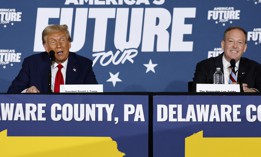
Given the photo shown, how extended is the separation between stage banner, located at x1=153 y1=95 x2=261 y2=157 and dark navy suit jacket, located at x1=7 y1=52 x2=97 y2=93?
129cm

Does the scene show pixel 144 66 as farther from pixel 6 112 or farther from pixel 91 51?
pixel 6 112

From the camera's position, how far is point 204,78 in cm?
465

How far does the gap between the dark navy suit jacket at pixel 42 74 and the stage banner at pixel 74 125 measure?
3.50ft

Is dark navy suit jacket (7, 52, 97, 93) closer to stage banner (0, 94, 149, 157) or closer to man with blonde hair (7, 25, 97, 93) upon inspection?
man with blonde hair (7, 25, 97, 93)

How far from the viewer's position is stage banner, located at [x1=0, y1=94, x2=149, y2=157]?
3451 millimetres

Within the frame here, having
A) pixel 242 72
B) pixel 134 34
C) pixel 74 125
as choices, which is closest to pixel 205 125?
pixel 74 125

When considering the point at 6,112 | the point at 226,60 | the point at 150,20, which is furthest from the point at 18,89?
the point at 150,20

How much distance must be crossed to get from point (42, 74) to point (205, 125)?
156 cm

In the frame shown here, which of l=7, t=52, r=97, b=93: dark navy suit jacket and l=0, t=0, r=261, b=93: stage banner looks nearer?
l=7, t=52, r=97, b=93: dark navy suit jacket

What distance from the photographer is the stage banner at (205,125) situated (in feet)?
11.3

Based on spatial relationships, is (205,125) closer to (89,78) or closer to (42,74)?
(89,78)

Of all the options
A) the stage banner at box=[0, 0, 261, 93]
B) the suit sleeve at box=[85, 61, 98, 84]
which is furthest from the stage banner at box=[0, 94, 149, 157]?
the stage banner at box=[0, 0, 261, 93]

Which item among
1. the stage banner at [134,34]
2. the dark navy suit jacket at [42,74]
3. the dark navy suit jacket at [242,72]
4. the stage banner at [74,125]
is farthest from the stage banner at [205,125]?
the stage banner at [134,34]

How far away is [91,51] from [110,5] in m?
0.44
